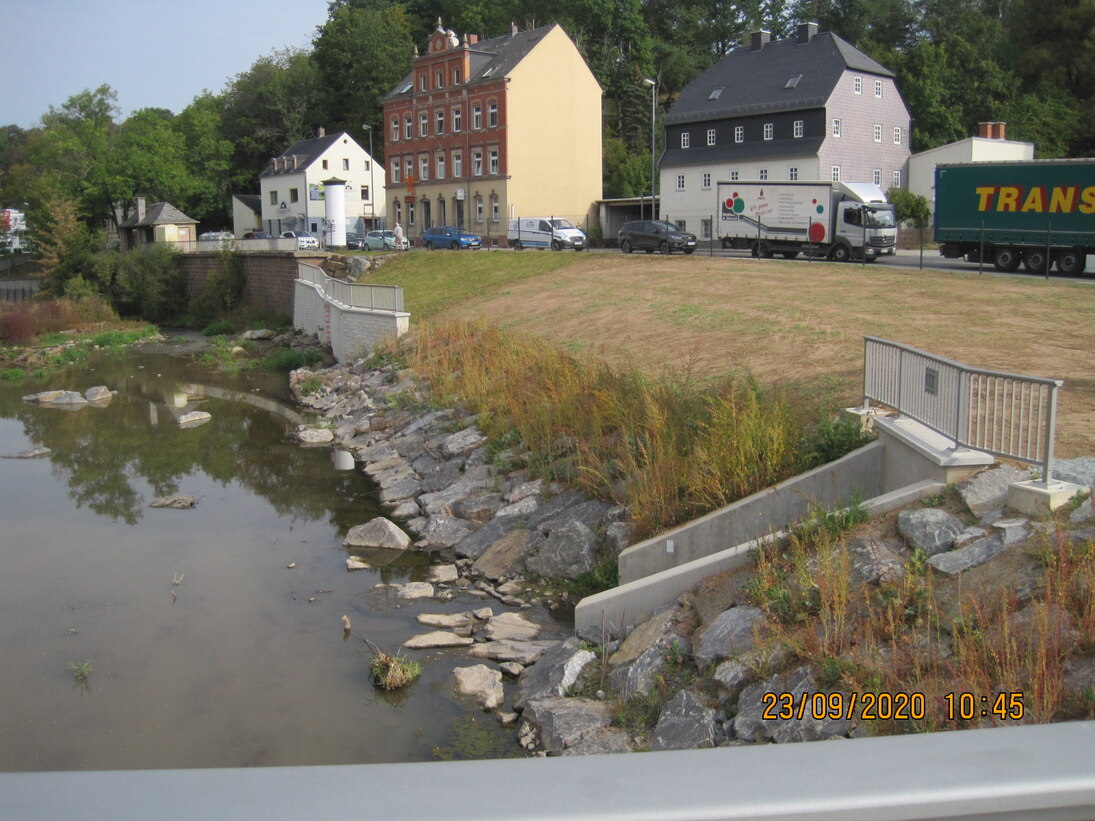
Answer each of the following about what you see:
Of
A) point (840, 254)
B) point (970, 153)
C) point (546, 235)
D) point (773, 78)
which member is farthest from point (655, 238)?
point (970, 153)

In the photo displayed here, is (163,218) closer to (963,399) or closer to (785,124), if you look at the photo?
(785,124)

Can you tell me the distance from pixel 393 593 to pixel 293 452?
10.9m

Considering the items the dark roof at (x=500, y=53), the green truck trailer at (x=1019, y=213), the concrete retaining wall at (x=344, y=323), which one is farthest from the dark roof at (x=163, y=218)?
the green truck trailer at (x=1019, y=213)

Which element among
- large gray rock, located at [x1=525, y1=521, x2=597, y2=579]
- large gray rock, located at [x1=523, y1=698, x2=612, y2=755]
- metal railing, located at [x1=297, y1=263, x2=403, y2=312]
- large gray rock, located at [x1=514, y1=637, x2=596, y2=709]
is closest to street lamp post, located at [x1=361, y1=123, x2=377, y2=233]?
metal railing, located at [x1=297, y1=263, x2=403, y2=312]

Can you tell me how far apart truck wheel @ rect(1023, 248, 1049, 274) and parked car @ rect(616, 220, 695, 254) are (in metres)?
14.3

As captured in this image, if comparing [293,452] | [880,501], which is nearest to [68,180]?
[293,452]

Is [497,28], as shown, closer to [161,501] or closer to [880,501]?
[161,501]

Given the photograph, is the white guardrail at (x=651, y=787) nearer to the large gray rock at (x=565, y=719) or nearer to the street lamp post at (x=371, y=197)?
the large gray rock at (x=565, y=719)

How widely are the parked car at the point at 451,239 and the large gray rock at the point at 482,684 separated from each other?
139 feet

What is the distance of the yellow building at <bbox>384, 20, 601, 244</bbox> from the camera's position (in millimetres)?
62000

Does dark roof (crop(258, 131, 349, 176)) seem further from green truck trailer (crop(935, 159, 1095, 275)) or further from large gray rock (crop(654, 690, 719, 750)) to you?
large gray rock (crop(654, 690, 719, 750))

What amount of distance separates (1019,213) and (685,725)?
28.6 metres

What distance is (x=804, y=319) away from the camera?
21438 millimetres

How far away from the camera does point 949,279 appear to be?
88.4 ft
